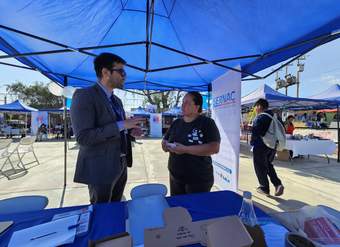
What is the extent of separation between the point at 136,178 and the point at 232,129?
2.44 metres

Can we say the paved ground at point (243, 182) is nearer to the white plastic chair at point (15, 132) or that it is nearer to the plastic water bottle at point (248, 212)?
the plastic water bottle at point (248, 212)

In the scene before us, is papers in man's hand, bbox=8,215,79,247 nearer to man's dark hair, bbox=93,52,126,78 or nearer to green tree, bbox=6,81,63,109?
man's dark hair, bbox=93,52,126,78

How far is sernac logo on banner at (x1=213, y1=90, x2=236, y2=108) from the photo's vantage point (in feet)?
9.53

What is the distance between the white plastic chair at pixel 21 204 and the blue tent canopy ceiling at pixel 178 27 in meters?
1.40

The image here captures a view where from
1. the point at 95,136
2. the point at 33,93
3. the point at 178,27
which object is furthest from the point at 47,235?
the point at 33,93

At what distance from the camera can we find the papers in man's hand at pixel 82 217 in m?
1.02

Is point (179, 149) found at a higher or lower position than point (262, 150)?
higher

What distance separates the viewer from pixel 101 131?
1.35m

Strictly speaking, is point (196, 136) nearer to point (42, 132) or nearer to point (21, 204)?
point (21, 204)

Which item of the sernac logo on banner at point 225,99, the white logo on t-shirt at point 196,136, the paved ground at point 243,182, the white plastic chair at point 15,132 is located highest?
the sernac logo on banner at point 225,99

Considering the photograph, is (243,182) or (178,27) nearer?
(178,27)

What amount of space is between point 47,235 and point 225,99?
2.83 metres

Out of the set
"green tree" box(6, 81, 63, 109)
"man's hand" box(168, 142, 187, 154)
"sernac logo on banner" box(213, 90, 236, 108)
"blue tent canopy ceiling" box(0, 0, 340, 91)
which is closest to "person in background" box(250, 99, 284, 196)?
"sernac logo on banner" box(213, 90, 236, 108)

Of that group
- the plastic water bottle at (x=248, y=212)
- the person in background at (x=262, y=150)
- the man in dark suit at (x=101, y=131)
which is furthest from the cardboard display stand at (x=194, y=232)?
the person in background at (x=262, y=150)
